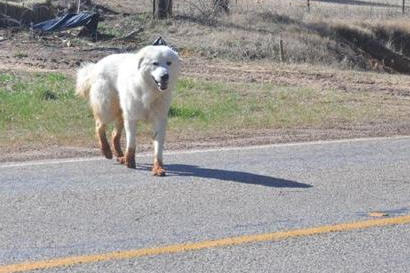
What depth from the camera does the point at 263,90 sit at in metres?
17.2

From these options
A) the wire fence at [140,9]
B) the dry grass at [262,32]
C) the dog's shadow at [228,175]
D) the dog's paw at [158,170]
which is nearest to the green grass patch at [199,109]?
the dog's shadow at [228,175]

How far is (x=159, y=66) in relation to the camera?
9.06 m

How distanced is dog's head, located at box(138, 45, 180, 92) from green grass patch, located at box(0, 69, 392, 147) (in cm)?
256

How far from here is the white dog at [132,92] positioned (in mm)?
9102

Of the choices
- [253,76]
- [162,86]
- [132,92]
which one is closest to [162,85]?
[162,86]

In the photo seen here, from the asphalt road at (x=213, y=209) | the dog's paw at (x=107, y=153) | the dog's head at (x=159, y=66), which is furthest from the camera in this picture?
the dog's paw at (x=107, y=153)

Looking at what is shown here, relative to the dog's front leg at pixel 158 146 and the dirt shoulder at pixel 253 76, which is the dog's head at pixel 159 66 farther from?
the dirt shoulder at pixel 253 76

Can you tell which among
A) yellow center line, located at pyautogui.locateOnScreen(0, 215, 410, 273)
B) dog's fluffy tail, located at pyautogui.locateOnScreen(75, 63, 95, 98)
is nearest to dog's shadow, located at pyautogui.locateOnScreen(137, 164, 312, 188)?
dog's fluffy tail, located at pyautogui.locateOnScreen(75, 63, 95, 98)

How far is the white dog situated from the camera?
358 inches

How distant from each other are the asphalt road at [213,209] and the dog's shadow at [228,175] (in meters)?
0.01

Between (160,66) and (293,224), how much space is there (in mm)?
2528

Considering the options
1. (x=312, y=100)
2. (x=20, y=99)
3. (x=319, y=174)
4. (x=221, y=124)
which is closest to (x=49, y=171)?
(x=319, y=174)

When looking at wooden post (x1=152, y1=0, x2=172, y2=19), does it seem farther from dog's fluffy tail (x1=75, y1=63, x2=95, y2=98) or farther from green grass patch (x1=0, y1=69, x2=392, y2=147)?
dog's fluffy tail (x1=75, y1=63, x2=95, y2=98)

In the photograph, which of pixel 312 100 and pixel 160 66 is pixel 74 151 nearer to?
A: pixel 160 66
